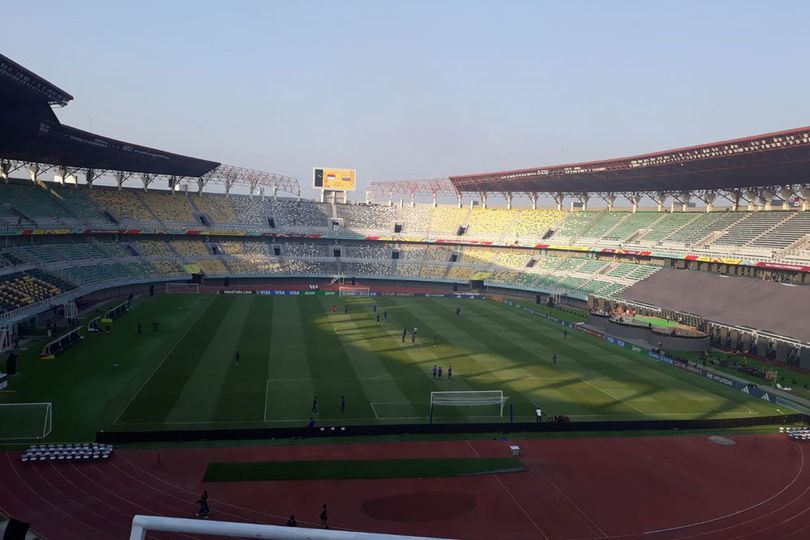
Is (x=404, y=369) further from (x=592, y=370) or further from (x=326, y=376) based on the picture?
(x=592, y=370)

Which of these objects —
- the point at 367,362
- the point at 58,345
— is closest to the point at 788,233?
the point at 367,362

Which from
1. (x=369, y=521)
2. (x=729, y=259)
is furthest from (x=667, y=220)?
(x=369, y=521)

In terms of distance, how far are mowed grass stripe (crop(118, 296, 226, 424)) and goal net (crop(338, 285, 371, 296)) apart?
26.0 metres

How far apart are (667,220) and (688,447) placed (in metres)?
55.2

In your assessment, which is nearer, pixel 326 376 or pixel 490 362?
pixel 326 376

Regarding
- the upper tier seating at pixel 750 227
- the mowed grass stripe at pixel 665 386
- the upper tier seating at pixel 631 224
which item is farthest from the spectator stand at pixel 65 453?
the upper tier seating at pixel 631 224

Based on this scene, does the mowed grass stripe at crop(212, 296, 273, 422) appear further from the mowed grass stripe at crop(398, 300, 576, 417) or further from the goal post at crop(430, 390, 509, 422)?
the mowed grass stripe at crop(398, 300, 576, 417)

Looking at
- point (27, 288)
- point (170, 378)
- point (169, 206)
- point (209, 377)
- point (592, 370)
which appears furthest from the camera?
point (169, 206)

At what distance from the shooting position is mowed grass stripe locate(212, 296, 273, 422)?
1184 inches

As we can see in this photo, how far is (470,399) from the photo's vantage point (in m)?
32.1

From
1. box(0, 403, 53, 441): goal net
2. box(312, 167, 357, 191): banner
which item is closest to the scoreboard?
box(312, 167, 357, 191): banner

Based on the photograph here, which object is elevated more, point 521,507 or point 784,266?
point 784,266

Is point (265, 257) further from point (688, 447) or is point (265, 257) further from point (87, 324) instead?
point (688, 447)

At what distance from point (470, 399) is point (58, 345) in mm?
28232
